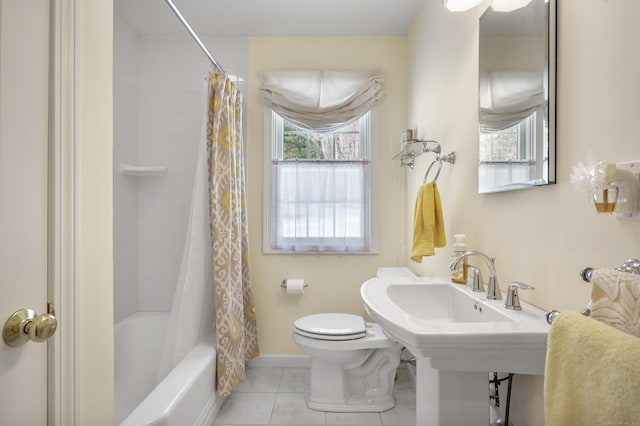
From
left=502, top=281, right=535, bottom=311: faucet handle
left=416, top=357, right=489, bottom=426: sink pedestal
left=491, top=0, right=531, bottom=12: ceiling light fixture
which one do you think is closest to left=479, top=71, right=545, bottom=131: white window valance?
left=491, top=0, right=531, bottom=12: ceiling light fixture

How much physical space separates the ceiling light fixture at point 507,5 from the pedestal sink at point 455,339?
0.98 m

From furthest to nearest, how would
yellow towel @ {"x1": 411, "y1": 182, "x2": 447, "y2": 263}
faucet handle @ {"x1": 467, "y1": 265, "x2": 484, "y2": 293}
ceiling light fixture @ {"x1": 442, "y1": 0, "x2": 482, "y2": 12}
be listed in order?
yellow towel @ {"x1": 411, "y1": 182, "x2": 447, "y2": 263}
ceiling light fixture @ {"x1": 442, "y1": 0, "x2": 482, "y2": 12}
faucet handle @ {"x1": 467, "y1": 265, "x2": 484, "y2": 293}

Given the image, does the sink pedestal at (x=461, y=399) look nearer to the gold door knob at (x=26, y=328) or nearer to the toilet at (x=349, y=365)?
the toilet at (x=349, y=365)

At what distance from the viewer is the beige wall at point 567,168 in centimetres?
74

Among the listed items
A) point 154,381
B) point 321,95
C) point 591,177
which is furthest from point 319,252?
point 591,177

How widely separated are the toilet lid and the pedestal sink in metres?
0.58

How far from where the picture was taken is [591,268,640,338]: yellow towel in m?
0.55

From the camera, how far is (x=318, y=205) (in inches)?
99.3

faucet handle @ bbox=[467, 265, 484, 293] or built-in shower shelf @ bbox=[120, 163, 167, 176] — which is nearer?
faucet handle @ bbox=[467, 265, 484, 293]

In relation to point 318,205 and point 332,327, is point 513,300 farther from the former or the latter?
point 318,205

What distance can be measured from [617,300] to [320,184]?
2048mm

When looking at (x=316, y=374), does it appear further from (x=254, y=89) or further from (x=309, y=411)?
(x=254, y=89)

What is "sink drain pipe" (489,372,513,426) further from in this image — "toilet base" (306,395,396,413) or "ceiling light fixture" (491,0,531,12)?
"ceiling light fixture" (491,0,531,12)

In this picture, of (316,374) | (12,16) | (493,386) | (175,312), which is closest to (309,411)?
(316,374)
